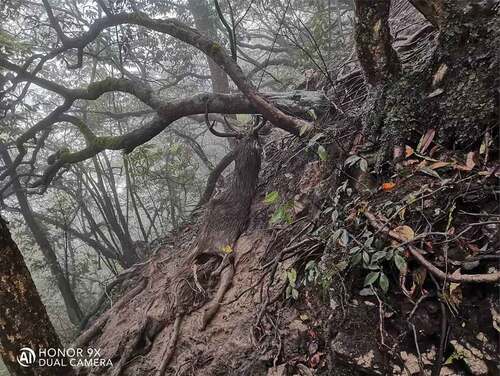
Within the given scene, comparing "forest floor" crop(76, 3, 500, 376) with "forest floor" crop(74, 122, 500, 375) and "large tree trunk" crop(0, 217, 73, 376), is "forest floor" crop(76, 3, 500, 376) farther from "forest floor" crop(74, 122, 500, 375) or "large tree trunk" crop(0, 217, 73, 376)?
"large tree trunk" crop(0, 217, 73, 376)

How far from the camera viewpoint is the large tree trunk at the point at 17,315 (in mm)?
2342

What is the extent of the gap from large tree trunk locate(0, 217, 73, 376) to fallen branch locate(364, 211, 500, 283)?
2.48 m

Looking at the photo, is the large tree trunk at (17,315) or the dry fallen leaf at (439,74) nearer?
the dry fallen leaf at (439,74)

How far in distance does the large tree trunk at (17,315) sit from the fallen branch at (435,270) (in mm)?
2481

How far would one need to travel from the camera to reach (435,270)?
1.69 meters

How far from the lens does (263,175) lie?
482cm

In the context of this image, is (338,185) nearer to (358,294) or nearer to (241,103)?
(358,294)

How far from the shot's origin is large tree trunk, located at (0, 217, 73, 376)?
2.34m

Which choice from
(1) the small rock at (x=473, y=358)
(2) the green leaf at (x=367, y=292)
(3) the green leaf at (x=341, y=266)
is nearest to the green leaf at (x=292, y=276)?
(3) the green leaf at (x=341, y=266)

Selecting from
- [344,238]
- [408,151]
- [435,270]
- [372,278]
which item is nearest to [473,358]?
[435,270]

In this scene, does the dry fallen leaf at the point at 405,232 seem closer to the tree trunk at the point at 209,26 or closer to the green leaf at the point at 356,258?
the green leaf at the point at 356,258

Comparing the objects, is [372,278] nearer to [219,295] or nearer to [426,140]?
[426,140]

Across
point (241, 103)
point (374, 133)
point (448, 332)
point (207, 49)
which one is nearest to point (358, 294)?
point (448, 332)

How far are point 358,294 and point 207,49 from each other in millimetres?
3365
